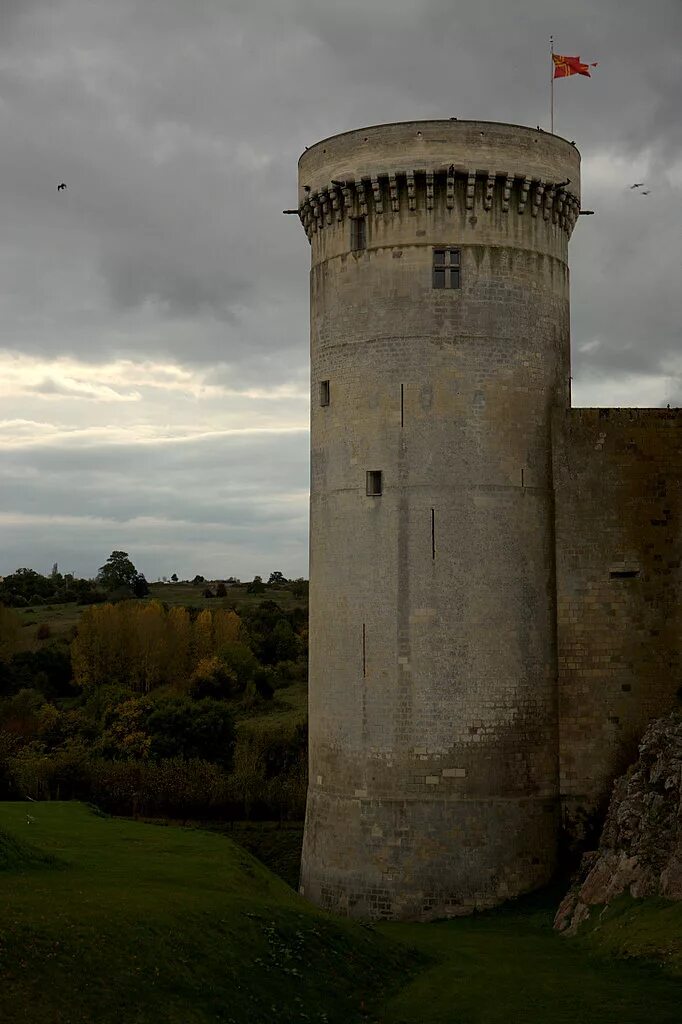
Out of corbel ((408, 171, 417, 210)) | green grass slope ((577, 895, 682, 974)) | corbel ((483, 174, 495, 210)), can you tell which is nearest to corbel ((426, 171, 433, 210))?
corbel ((408, 171, 417, 210))

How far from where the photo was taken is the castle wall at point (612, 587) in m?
32.1

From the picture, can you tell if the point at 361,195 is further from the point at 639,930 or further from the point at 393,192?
the point at 639,930

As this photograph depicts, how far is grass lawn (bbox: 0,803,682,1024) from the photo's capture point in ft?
61.4

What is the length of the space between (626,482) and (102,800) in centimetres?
2990

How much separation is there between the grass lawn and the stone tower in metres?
2.97

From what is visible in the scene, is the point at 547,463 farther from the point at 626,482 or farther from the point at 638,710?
the point at 638,710

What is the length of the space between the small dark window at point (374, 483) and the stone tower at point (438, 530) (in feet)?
0.21

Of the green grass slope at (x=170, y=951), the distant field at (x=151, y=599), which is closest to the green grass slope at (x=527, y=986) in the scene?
the green grass slope at (x=170, y=951)

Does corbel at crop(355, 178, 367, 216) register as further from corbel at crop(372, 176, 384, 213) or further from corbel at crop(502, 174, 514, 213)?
corbel at crop(502, 174, 514, 213)

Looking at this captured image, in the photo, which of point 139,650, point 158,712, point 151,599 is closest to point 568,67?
point 158,712

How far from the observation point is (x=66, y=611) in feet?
369

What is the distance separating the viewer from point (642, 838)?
27453mm

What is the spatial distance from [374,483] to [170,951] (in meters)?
14.6

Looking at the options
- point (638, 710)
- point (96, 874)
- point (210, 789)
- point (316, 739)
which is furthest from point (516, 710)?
point (210, 789)
